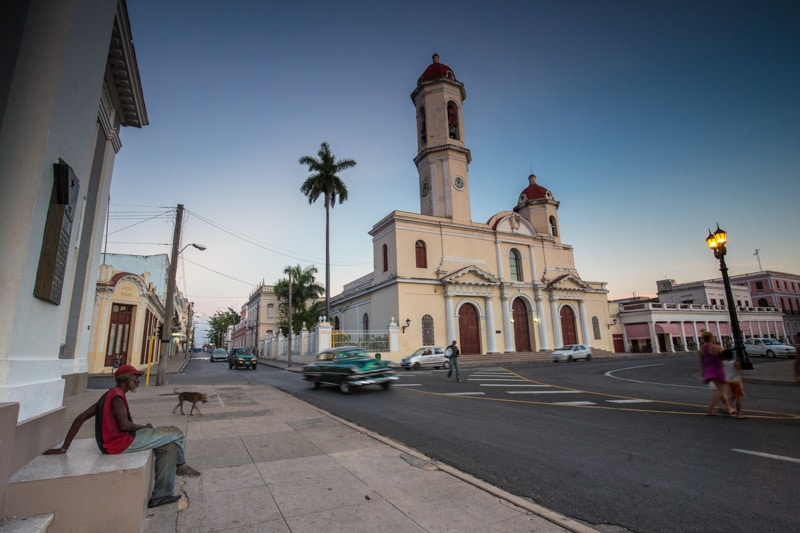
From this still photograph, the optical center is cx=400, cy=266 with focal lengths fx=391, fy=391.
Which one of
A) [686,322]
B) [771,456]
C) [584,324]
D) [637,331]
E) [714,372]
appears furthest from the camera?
[686,322]

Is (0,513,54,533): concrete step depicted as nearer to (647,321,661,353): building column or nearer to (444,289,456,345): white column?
(444,289,456,345): white column

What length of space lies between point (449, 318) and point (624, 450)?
87.5ft

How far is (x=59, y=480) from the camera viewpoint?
2.81 metres

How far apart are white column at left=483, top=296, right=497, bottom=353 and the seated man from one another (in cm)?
3152

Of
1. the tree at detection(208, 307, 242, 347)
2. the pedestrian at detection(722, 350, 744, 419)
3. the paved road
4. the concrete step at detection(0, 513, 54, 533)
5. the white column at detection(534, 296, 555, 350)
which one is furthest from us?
the tree at detection(208, 307, 242, 347)

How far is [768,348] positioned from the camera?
30656mm

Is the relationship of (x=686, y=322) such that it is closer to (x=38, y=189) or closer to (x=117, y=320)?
(x=117, y=320)

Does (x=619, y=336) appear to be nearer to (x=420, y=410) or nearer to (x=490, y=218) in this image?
(x=490, y=218)

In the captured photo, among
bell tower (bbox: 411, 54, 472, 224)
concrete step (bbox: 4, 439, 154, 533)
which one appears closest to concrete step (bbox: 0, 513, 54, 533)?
concrete step (bbox: 4, 439, 154, 533)

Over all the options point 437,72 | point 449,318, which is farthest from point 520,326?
point 437,72

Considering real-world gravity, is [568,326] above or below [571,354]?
above

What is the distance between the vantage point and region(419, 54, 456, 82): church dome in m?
36.6

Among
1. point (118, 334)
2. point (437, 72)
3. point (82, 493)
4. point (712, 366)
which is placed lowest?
point (82, 493)

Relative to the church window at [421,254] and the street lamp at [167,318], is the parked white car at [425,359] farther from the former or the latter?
the street lamp at [167,318]
